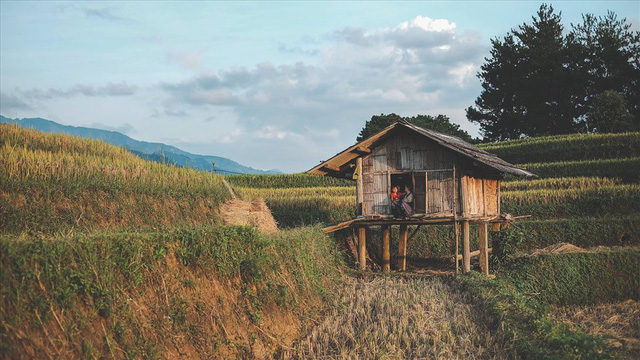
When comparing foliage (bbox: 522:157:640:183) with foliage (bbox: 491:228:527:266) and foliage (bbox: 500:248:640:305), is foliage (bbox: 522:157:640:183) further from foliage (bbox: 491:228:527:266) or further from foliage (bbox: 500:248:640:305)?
foliage (bbox: 500:248:640:305)

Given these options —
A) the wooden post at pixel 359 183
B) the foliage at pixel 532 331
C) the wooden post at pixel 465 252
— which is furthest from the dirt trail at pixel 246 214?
the foliage at pixel 532 331

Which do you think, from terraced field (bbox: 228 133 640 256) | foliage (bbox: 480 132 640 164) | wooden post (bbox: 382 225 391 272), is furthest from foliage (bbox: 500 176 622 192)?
wooden post (bbox: 382 225 391 272)

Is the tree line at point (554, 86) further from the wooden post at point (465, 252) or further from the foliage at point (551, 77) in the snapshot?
the wooden post at point (465, 252)

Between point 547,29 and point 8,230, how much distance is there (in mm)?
52979

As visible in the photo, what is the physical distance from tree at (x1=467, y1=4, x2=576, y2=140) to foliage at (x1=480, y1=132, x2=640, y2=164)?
11.4 m

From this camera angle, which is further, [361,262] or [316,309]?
[361,262]

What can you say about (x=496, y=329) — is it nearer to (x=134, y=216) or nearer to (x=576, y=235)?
(x=134, y=216)

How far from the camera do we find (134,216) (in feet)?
50.1

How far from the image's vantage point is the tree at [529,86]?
49.6m

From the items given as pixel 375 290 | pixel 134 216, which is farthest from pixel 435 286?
pixel 134 216

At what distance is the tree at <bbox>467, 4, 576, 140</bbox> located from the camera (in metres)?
49.6

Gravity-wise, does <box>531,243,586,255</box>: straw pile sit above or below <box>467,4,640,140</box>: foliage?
A: below

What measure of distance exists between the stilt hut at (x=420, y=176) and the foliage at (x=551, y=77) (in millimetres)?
30917

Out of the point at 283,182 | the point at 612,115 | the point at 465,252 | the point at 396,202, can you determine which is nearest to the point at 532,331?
the point at 465,252
